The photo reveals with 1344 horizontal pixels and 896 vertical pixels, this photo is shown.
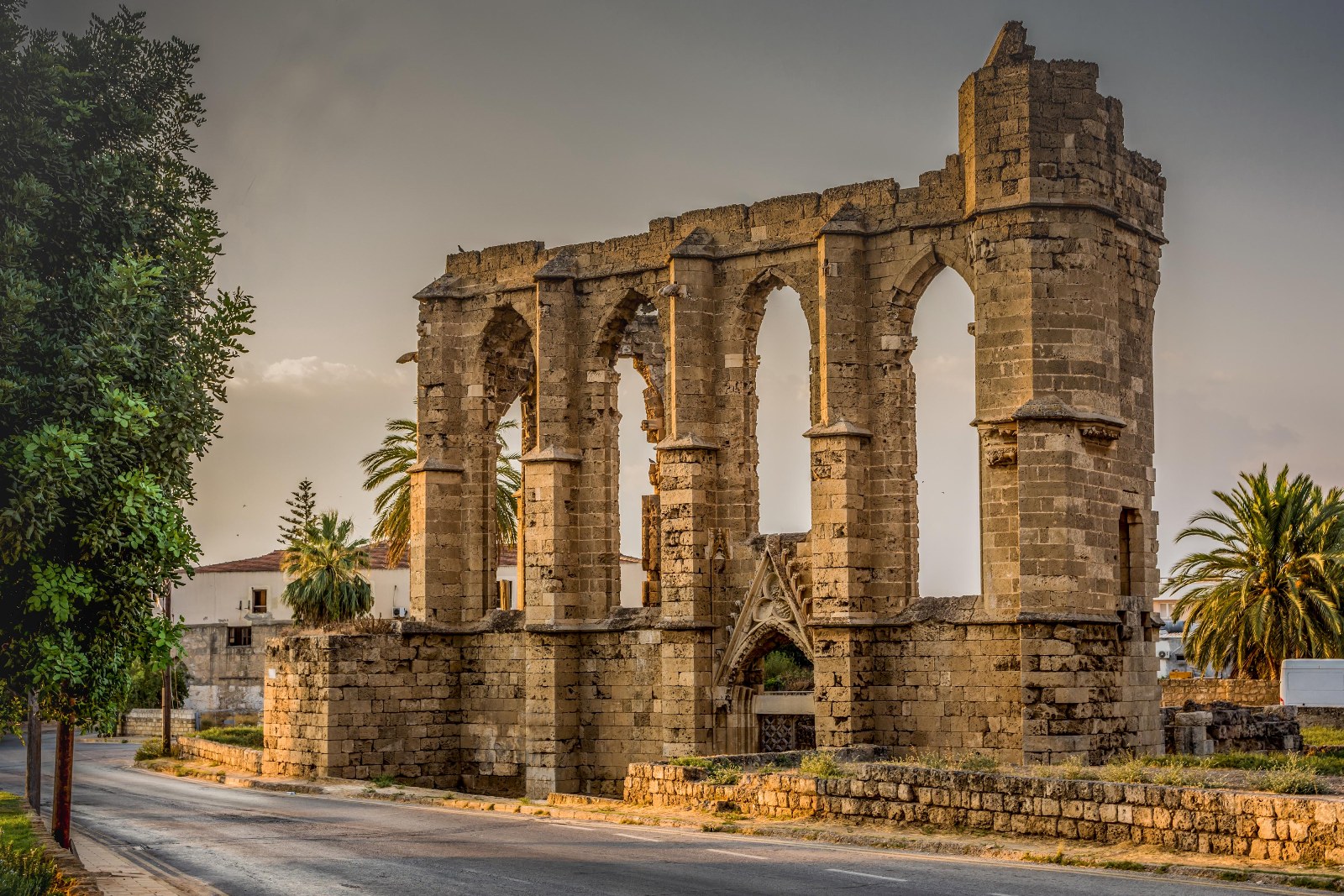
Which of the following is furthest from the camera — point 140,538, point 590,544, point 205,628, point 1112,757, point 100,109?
point 205,628

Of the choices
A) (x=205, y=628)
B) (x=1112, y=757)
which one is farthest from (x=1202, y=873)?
(x=205, y=628)

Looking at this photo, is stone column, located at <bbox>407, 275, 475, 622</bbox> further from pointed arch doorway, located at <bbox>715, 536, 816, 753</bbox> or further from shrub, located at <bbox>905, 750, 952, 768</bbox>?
shrub, located at <bbox>905, 750, 952, 768</bbox>

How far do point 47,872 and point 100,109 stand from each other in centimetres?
627

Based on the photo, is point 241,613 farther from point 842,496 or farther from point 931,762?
point 931,762

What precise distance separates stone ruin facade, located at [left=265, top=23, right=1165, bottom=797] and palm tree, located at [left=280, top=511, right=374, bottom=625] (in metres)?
13.3

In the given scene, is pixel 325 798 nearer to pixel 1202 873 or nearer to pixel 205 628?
pixel 1202 873

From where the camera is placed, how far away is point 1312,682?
37.2 metres

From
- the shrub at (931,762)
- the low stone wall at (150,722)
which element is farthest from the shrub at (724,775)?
the low stone wall at (150,722)

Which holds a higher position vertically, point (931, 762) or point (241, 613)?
point (241, 613)

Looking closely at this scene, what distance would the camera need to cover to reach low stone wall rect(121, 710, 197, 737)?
5659 cm

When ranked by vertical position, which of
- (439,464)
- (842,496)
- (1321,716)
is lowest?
(1321,716)

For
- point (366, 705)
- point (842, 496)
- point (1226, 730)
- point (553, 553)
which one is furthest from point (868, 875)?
point (366, 705)

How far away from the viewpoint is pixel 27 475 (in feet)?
38.7

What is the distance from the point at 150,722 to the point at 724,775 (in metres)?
42.2
